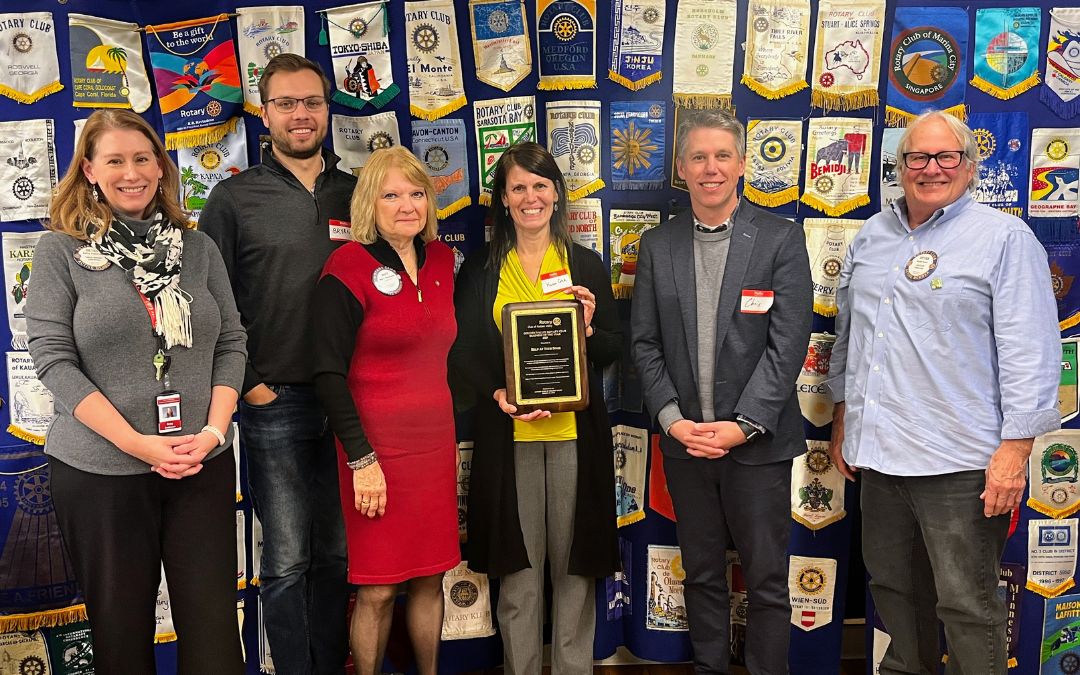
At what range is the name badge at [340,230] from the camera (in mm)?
2555

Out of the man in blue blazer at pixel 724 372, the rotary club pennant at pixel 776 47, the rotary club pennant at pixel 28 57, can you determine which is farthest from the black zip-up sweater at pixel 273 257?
the rotary club pennant at pixel 776 47

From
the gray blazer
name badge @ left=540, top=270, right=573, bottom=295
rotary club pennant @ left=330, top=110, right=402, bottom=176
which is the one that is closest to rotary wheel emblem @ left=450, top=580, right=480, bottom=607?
the gray blazer

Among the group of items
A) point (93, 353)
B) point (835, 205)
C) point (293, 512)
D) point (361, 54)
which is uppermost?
point (361, 54)

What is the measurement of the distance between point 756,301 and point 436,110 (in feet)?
4.31

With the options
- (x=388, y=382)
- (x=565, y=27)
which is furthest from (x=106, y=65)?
(x=565, y=27)

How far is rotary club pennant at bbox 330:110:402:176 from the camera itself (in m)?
2.85

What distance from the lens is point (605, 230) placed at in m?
2.95

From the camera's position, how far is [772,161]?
2887mm

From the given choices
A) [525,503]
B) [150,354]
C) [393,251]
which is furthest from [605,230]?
[150,354]

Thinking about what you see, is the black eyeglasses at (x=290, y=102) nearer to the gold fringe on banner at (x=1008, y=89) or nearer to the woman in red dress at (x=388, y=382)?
the woman in red dress at (x=388, y=382)

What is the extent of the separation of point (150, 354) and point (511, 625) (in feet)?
4.76

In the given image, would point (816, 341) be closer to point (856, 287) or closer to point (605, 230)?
point (856, 287)

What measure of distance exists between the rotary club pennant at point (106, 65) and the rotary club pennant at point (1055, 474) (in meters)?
3.37

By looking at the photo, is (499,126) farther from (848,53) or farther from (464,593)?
(464,593)
